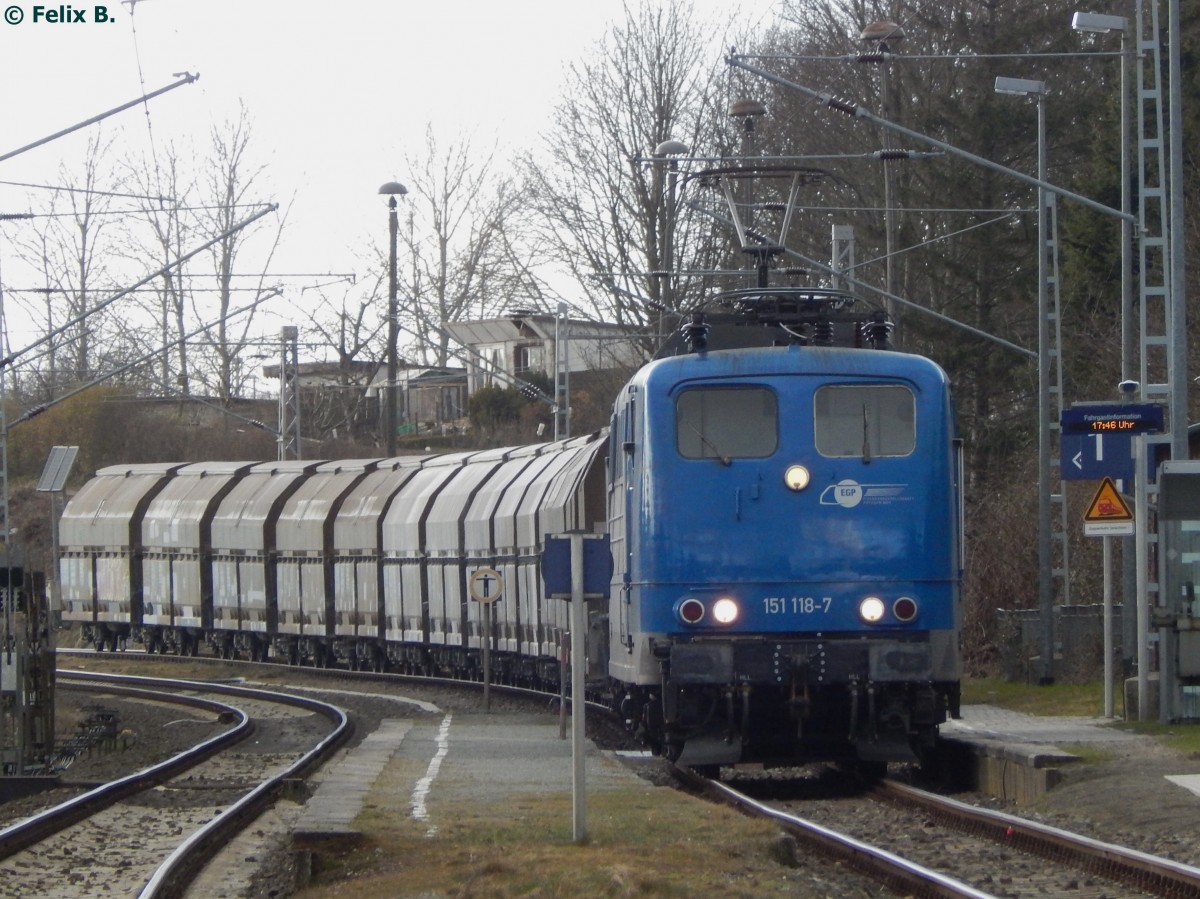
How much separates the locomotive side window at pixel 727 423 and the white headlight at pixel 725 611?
3.55 ft

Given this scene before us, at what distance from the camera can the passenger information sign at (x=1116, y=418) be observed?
1766 centimetres

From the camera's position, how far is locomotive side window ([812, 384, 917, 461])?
47.5ft

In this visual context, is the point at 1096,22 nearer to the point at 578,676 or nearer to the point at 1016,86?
the point at 1016,86

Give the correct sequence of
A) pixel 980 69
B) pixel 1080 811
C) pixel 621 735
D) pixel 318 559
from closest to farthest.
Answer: pixel 1080 811
pixel 621 735
pixel 318 559
pixel 980 69

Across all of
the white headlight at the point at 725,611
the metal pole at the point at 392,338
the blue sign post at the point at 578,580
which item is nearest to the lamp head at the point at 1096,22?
the white headlight at the point at 725,611

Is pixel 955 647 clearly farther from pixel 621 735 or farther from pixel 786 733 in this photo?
pixel 621 735

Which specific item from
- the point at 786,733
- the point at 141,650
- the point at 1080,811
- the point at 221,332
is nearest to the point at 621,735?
the point at 786,733

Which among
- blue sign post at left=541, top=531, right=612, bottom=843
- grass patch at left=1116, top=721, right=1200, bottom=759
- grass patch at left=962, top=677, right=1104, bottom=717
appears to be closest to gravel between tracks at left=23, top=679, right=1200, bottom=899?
grass patch at left=1116, top=721, right=1200, bottom=759

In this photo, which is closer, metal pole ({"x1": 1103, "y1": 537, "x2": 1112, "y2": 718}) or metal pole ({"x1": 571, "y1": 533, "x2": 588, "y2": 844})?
metal pole ({"x1": 571, "y1": 533, "x2": 588, "y2": 844})

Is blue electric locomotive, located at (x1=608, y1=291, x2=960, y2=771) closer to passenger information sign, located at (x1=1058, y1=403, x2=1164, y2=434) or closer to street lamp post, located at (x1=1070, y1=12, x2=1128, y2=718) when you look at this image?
passenger information sign, located at (x1=1058, y1=403, x2=1164, y2=434)

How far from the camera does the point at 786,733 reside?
14.9m

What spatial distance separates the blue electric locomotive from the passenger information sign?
3.33 m

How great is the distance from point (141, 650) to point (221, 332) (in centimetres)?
1756

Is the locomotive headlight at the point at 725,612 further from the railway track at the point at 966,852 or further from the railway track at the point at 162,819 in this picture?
the railway track at the point at 162,819
